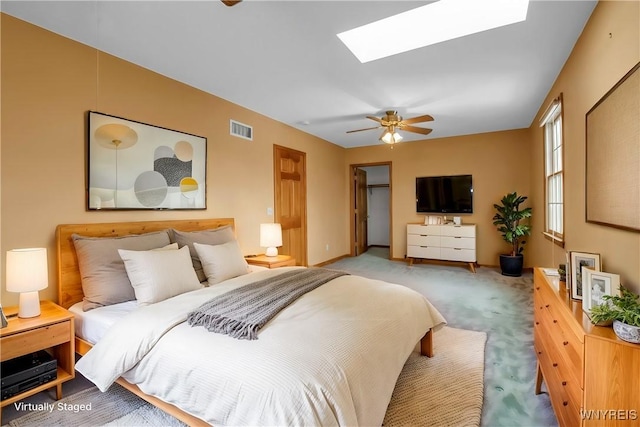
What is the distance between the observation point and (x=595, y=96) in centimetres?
208

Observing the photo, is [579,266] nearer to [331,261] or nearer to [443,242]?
[443,242]

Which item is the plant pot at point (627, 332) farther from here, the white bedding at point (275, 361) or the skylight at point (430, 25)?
the skylight at point (430, 25)

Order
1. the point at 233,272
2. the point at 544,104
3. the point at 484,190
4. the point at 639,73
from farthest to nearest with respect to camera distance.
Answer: the point at 484,190 → the point at 544,104 → the point at 233,272 → the point at 639,73

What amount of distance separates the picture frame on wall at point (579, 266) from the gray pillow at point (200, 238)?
2.70 metres

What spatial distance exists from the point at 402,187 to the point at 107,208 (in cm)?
524

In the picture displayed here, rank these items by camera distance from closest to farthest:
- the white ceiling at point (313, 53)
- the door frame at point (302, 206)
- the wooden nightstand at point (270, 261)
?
the white ceiling at point (313, 53) → the wooden nightstand at point (270, 261) → the door frame at point (302, 206)

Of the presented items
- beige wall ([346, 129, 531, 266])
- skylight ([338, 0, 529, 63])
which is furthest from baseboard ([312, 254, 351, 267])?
skylight ([338, 0, 529, 63])

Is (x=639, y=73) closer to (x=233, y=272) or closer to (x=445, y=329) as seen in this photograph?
(x=445, y=329)

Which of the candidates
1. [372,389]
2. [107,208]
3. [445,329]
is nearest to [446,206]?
[445,329]

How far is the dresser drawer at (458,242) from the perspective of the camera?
214 inches

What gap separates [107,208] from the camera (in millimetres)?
2582

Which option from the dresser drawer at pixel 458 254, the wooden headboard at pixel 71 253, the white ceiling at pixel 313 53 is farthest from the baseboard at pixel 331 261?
the wooden headboard at pixel 71 253

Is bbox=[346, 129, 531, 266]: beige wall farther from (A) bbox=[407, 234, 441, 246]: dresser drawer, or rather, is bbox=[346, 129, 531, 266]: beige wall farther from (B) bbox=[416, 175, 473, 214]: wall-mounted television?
(A) bbox=[407, 234, 441, 246]: dresser drawer

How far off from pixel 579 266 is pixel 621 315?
54cm
